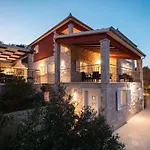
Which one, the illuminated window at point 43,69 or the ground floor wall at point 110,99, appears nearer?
the ground floor wall at point 110,99

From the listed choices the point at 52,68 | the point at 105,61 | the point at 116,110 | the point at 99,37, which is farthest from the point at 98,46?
the point at 52,68

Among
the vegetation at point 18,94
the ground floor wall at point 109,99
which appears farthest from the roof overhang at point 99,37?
the vegetation at point 18,94

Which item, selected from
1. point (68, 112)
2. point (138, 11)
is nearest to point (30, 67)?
point (68, 112)

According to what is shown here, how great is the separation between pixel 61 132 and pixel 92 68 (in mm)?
16950

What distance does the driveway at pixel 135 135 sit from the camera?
10287 mm

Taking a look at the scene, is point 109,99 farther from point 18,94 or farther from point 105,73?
point 18,94

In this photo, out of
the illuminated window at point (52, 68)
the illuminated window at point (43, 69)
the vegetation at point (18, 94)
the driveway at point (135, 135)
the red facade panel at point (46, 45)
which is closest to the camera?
the driveway at point (135, 135)

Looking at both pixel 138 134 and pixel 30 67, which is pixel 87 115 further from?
pixel 30 67

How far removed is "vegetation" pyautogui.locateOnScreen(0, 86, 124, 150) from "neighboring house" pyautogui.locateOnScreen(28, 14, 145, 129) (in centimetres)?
478

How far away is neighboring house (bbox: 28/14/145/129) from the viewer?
1289cm

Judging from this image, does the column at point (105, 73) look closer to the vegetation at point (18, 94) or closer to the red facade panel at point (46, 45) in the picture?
the vegetation at point (18, 94)

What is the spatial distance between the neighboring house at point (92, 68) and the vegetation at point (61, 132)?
4.78 m

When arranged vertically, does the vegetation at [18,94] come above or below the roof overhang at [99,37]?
below

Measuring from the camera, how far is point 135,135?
39.8ft
